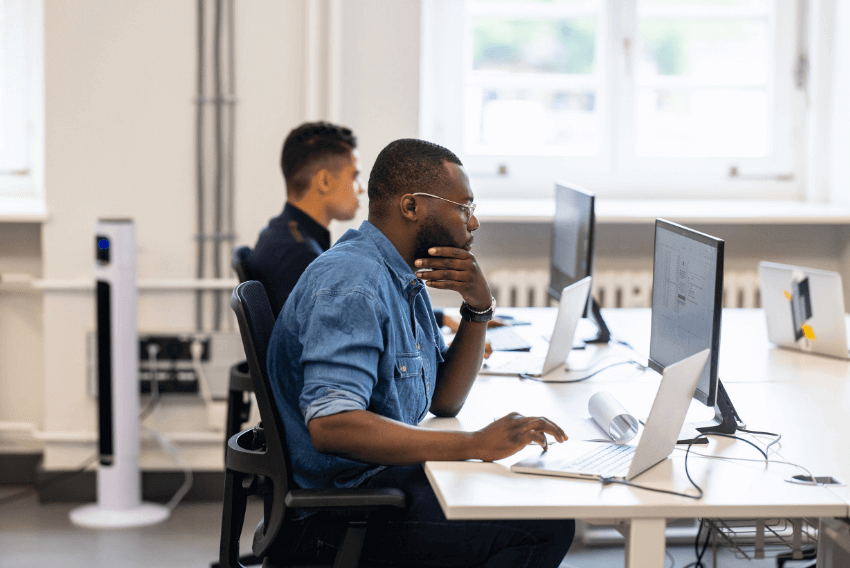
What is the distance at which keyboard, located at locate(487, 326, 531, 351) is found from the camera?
8.19 feet

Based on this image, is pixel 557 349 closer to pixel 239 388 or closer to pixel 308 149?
pixel 239 388

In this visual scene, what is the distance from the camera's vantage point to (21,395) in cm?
354

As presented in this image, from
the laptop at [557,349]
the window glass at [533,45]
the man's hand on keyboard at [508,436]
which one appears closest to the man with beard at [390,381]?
the man's hand on keyboard at [508,436]

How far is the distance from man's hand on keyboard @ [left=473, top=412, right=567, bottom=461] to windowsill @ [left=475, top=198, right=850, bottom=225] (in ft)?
6.18

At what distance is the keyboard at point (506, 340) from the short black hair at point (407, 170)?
91cm

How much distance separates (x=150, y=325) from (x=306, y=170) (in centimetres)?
114

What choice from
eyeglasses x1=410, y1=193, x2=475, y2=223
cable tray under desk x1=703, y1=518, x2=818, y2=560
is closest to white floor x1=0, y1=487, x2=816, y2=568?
cable tray under desk x1=703, y1=518, x2=818, y2=560

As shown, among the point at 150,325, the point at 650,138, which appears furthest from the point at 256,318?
the point at 650,138

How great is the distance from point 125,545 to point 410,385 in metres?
1.81

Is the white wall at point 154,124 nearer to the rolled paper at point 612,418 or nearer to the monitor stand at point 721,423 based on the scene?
the rolled paper at point 612,418

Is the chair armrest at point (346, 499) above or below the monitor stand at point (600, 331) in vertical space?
below

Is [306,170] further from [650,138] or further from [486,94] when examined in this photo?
[650,138]

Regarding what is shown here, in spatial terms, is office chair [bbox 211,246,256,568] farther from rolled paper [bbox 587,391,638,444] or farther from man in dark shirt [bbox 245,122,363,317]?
rolled paper [bbox 587,391,638,444]

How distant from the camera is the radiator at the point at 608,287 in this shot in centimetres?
357
